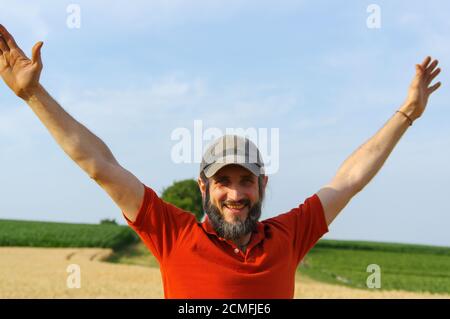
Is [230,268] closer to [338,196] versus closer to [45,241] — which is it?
[338,196]

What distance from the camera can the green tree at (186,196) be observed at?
47906 millimetres

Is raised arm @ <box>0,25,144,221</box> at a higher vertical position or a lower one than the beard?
higher

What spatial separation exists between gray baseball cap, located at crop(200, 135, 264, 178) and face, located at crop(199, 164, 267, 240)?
5 cm

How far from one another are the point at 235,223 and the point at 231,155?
14.7 inches

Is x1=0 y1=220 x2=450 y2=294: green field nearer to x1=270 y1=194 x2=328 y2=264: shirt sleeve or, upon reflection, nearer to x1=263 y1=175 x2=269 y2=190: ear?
x1=270 y1=194 x2=328 y2=264: shirt sleeve

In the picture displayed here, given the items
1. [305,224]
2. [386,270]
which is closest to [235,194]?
[305,224]

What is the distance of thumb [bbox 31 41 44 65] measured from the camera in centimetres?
300

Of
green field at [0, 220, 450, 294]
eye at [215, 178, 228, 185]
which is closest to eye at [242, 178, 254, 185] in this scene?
eye at [215, 178, 228, 185]

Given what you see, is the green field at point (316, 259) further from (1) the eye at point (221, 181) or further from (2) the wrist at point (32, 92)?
(2) the wrist at point (32, 92)

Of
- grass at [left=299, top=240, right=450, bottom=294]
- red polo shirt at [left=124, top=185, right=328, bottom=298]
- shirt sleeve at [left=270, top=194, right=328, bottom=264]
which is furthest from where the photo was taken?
grass at [left=299, top=240, right=450, bottom=294]

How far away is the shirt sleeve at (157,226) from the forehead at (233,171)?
305 millimetres

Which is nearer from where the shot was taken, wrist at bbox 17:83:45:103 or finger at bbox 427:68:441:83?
wrist at bbox 17:83:45:103

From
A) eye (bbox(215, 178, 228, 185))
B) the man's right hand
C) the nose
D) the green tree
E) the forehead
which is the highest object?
the green tree
